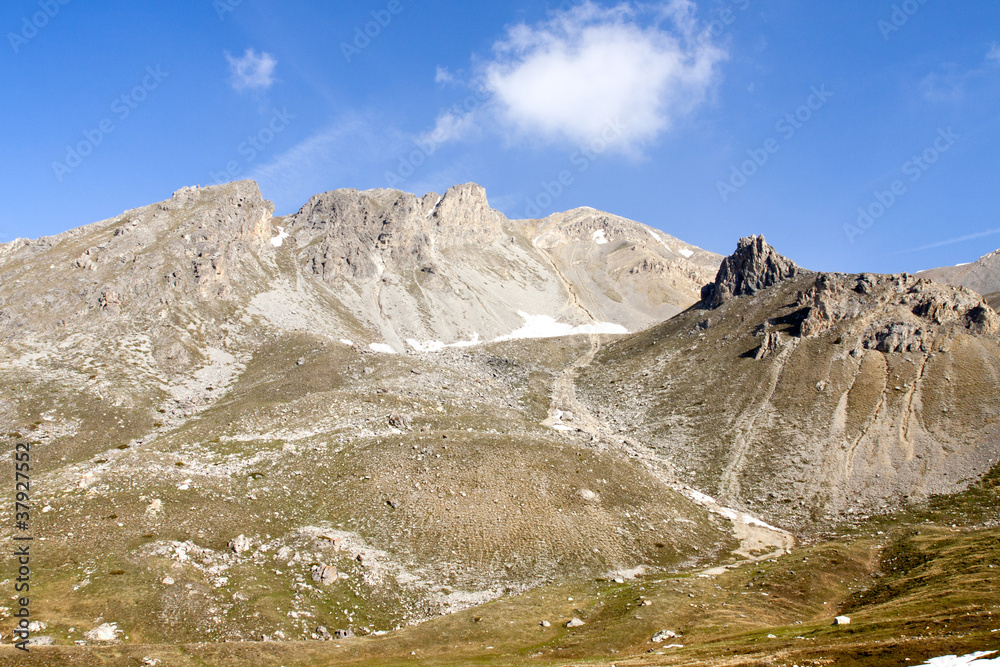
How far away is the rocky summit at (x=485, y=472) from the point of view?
3597 centimetres

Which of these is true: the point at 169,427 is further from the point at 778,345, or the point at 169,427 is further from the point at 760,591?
the point at 778,345

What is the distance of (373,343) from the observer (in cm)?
13850

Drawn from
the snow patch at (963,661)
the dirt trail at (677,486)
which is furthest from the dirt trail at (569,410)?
the snow patch at (963,661)

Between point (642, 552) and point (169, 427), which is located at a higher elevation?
point (169, 427)

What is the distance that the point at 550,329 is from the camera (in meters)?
168

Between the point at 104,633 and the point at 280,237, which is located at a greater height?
the point at 280,237

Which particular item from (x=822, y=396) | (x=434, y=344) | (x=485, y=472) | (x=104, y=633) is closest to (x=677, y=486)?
(x=485, y=472)

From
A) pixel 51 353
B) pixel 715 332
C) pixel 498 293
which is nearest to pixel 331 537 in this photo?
pixel 51 353

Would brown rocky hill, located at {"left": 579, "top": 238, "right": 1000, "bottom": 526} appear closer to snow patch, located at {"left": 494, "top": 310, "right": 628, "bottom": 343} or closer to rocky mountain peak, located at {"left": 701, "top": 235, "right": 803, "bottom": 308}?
rocky mountain peak, located at {"left": 701, "top": 235, "right": 803, "bottom": 308}

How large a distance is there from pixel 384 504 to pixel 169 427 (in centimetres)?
4468

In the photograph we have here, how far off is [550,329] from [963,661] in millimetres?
147479

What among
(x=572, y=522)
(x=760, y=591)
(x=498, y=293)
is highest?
(x=498, y=293)

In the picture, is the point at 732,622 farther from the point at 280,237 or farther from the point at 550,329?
the point at 280,237

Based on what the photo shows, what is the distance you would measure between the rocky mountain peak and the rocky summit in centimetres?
64
